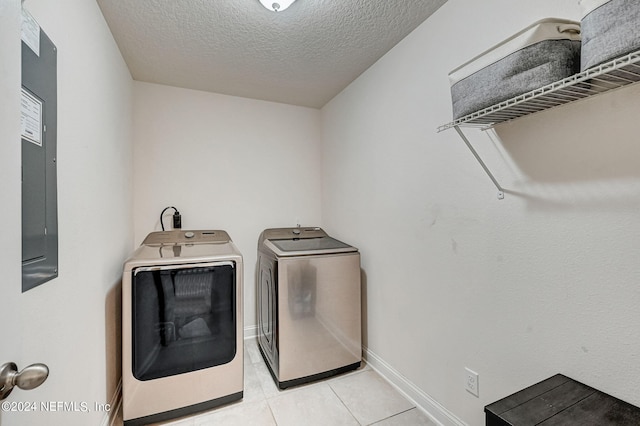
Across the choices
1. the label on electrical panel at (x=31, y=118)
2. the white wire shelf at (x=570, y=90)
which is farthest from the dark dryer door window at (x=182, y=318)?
the white wire shelf at (x=570, y=90)

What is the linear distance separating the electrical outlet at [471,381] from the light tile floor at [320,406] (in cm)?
39

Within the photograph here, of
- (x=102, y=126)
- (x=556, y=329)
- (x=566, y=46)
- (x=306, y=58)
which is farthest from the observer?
(x=306, y=58)

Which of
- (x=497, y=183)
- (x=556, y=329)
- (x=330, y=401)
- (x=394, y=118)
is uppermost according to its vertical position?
(x=394, y=118)

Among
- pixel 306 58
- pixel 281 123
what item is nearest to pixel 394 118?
pixel 306 58

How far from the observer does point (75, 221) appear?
4.13 feet

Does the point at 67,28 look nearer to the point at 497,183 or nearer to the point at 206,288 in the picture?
the point at 206,288

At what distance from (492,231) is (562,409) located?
72 centimetres

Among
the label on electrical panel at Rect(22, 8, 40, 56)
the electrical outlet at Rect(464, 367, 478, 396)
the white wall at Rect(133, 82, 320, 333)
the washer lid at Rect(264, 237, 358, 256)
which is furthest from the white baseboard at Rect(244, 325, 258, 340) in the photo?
the label on electrical panel at Rect(22, 8, 40, 56)

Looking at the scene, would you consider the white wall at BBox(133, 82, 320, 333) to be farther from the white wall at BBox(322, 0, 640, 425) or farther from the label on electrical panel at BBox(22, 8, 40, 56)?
the label on electrical panel at BBox(22, 8, 40, 56)

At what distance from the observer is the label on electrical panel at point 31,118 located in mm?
875

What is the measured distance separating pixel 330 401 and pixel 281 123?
2533mm

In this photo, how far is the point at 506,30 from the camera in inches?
51.4

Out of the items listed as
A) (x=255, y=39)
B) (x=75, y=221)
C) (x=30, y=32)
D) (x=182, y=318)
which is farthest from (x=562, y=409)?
(x=255, y=39)

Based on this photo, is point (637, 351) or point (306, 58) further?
point (306, 58)
